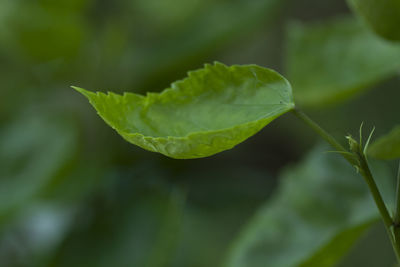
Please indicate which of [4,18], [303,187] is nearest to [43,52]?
[4,18]

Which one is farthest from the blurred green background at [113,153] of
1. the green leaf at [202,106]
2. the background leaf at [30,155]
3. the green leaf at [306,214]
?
the green leaf at [202,106]

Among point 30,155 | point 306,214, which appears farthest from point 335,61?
point 30,155

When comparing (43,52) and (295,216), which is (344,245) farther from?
(43,52)

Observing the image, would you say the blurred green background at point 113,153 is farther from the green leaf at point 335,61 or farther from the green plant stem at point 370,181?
the green plant stem at point 370,181

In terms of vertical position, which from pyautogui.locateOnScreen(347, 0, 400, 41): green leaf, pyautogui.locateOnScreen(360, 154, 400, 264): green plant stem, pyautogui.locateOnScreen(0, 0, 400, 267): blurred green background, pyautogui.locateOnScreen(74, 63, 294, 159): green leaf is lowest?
pyautogui.locateOnScreen(0, 0, 400, 267): blurred green background

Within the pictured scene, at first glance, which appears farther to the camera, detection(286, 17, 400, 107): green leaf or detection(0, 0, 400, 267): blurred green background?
detection(0, 0, 400, 267): blurred green background

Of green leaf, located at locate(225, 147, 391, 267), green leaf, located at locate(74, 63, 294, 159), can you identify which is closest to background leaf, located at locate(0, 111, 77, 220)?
green leaf, located at locate(225, 147, 391, 267)

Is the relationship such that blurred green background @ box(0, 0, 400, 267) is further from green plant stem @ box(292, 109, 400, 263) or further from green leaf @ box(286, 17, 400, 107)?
green plant stem @ box(292, 109, 400, 263)
